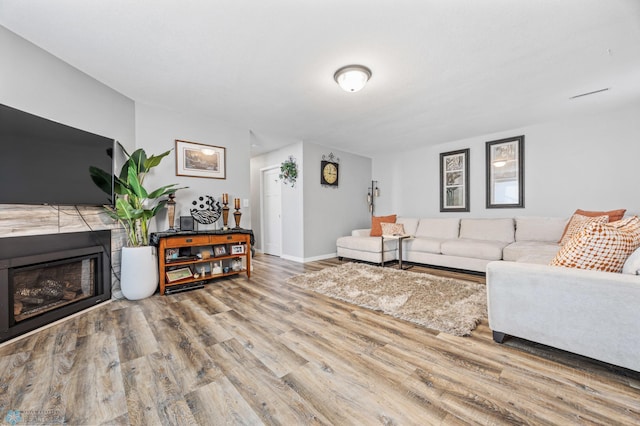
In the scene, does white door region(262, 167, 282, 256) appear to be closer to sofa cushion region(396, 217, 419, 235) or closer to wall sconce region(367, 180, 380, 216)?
wall sconce region(367, 180, 380, 216)

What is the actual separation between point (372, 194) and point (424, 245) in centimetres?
214

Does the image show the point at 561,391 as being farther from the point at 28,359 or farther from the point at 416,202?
the point at 416,202

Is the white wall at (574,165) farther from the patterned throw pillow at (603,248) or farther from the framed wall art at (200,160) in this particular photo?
the framed wall art at (200,160)

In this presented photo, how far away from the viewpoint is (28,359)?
5.23 ft

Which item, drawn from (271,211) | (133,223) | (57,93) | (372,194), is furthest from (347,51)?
(372,194)

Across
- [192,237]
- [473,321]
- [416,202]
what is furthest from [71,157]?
[416,202]

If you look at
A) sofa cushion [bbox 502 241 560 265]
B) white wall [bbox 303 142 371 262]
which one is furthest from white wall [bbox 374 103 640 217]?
white wall [bbox 303 142 371 262]

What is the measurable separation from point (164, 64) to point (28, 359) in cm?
241

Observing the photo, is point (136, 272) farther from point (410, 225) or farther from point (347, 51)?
point (410, 225)

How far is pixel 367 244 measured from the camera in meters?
4.34

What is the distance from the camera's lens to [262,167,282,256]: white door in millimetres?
5309

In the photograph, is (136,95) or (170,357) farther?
(136,95)

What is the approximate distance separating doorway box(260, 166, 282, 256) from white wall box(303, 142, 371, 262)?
797 mm

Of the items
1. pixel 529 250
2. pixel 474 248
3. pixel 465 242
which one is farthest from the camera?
pixel 465 242
